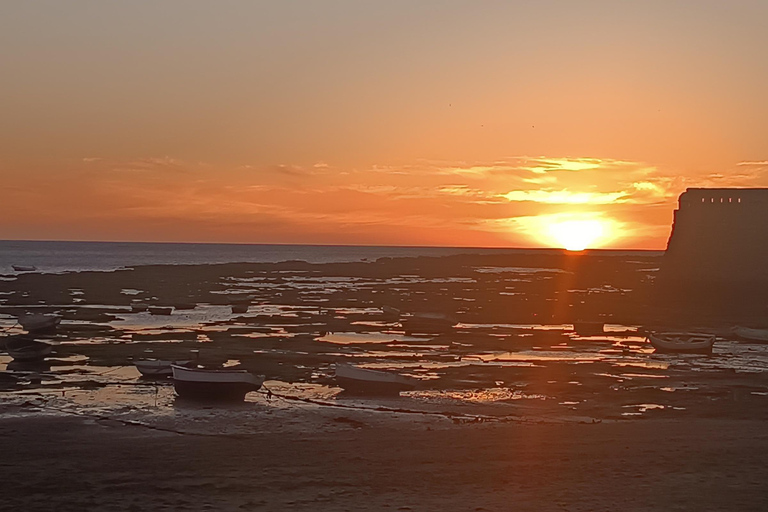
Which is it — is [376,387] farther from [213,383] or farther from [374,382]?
[213,383]

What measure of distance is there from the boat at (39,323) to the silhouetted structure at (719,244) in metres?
58.1

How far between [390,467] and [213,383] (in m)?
9.82

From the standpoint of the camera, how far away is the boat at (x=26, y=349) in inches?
1389

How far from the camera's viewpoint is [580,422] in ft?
80.9

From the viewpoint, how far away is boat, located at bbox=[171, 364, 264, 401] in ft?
87.9

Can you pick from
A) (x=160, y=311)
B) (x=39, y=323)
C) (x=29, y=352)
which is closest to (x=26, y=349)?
(x=29, y=352)

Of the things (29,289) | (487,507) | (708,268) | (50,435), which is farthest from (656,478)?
(708,268)

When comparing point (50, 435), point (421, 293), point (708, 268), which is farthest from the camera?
point (708, 268)

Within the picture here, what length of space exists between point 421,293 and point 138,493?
69643 mm

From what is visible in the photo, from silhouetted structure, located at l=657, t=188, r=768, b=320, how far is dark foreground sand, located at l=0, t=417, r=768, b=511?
66.2m

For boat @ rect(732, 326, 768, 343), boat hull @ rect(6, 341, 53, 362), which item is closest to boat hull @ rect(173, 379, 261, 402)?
boat hull @ rect(6, 341, 53, 362)

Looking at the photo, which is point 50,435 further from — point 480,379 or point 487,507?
point 480,379

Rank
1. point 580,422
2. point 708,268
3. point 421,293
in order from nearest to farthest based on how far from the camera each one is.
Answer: point 580,422 < point 421,293 < point 708,268

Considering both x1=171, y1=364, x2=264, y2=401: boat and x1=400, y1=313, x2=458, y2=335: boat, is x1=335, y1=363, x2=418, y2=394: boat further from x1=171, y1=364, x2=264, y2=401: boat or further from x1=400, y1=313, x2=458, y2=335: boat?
x1=400, y1=313, x2=458, y2=335: boat
